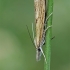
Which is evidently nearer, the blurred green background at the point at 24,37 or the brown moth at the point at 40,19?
the brown moth at the point at 40,19

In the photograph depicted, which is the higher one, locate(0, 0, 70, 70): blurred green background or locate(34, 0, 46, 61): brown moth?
locate(34, 0, 46, 61): brown moth

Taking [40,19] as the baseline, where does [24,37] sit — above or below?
below

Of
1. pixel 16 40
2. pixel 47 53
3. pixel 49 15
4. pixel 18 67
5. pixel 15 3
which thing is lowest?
pixel 18 67

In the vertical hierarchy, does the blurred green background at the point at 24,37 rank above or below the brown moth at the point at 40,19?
below

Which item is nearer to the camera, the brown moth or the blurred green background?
the brown moth

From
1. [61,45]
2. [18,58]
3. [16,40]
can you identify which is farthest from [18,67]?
[61,45]

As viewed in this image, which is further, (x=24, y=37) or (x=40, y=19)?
(x=24, y=37)

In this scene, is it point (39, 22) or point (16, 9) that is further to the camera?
point (16, 9)

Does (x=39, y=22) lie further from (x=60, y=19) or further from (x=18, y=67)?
(x=60, y=19)
